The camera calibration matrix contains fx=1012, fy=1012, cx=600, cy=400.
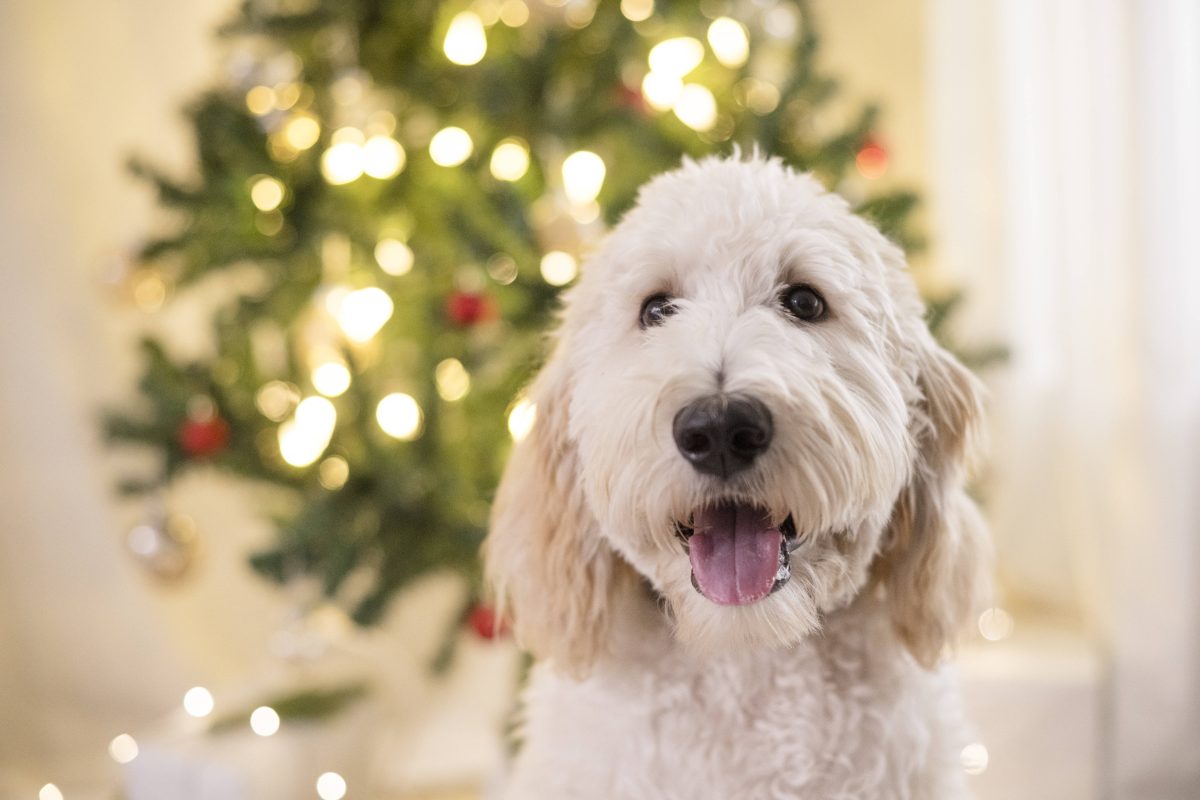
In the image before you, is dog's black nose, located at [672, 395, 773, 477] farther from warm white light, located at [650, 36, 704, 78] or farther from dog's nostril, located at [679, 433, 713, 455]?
warm white light, located at [650, 36, 704, 78]

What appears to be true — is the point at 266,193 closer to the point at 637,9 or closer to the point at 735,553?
the point at 637,9

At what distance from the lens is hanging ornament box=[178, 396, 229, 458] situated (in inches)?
83.5

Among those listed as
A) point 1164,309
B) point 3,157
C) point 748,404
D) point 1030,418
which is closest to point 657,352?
point 748,404

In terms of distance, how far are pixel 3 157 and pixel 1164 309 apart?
9.52 ft

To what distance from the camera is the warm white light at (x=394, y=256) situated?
237 centimetres

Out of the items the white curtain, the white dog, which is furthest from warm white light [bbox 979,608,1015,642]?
the white dog

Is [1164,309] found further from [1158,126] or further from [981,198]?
[981,198]

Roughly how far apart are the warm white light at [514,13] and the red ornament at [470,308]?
28.9 inches

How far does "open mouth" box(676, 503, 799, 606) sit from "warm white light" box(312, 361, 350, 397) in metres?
1.34

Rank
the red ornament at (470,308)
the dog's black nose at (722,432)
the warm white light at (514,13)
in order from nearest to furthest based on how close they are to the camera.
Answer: the dog's black nose at (722,432)
the red ornament at (470,308)
the warm white light at (514,13)

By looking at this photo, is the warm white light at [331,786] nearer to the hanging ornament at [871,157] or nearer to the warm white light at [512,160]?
the warm white light at [512,160]

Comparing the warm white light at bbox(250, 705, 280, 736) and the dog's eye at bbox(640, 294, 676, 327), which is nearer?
the dog's eye at bbox(640, 294, 676, 327)

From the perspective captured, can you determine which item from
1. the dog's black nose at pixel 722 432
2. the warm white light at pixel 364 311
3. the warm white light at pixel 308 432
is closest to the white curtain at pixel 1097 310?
the dog's black nose at pixel 722 432

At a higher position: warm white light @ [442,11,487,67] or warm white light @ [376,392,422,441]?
warm white light @ [442,11,487,67]
